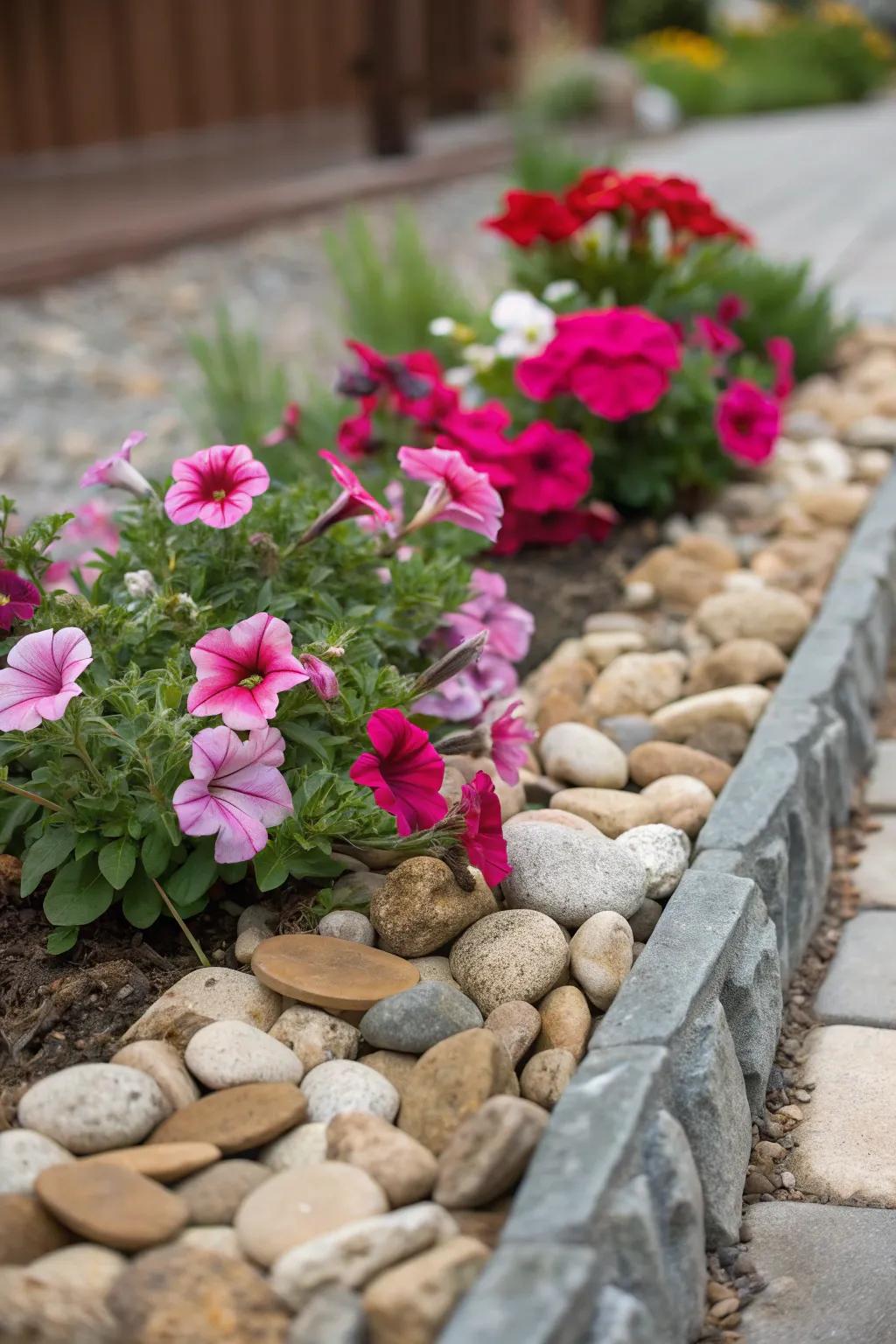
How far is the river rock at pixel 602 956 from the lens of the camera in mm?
1725

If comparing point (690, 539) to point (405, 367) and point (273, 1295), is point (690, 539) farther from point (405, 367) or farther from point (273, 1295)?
point (273, 1295)

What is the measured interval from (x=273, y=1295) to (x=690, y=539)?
2.10 metres

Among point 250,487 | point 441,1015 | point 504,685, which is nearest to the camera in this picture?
point 441,1015

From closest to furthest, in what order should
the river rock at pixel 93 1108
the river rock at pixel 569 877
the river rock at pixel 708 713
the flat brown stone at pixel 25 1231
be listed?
the flat brown stone at pixel 25 1231
the river rock at pixel 93 1108
the river rock at pixel 569 877
the river rock at pixel 708 713

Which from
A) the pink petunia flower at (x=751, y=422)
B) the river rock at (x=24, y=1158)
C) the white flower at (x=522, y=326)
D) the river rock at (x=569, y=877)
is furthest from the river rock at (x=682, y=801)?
the white flower at (x=522, y=326)

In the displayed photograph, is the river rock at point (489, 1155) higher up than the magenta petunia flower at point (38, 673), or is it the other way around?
the magenta petunia flower at point (38, 673)

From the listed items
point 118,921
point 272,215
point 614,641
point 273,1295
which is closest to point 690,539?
point 614,641

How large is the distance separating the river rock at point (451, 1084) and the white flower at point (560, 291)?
Answer: 220 cm

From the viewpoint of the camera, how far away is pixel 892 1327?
4.85ft

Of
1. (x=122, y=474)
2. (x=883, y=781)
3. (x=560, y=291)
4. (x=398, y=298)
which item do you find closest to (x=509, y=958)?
(x=122, y=474)

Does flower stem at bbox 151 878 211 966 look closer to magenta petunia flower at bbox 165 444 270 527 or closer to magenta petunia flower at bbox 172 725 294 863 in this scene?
magenta petunia flower at bbox 172 725 294 863

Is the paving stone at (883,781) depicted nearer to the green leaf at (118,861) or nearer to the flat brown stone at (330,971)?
the flat brown stone at (330,971)

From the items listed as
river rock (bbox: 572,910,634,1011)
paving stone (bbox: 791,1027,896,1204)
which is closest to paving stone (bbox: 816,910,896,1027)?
paving stone (bbox: 791,1027,896,1204)

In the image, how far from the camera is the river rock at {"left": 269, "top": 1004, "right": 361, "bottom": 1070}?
161cm
